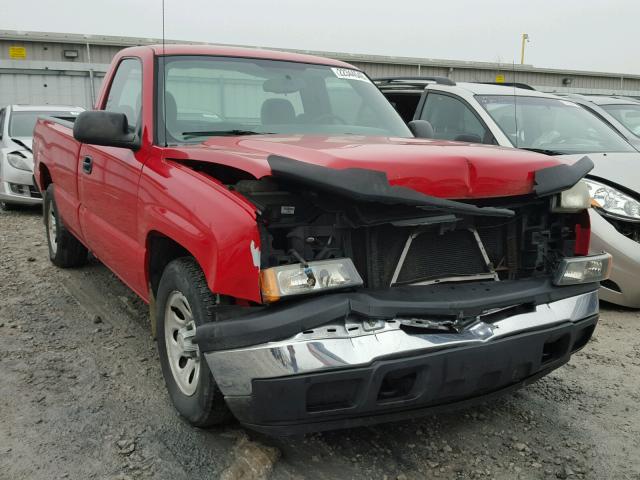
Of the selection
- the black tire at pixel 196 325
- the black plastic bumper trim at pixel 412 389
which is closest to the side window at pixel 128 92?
the black tire at pixel 196 325

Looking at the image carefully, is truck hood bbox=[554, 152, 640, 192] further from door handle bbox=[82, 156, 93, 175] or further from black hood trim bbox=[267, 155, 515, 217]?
door handle bbox=[82, 156, 93, 175]

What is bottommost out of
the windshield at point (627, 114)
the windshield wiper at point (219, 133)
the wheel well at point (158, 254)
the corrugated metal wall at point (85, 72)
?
the wheel well at point (158, 254)

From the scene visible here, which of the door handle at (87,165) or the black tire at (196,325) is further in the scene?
the door handle at (87,165)

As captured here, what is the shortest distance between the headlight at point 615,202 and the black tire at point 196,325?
10.9ft

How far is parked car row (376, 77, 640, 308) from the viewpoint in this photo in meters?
4.63

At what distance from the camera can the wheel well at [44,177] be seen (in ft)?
18.5

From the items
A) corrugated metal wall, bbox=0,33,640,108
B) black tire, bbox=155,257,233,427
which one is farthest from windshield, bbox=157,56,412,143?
corrugated metal wall, bbox=0,33,640,108

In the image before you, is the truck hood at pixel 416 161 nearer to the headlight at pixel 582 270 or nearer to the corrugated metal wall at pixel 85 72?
the headlight at pixel 582 270

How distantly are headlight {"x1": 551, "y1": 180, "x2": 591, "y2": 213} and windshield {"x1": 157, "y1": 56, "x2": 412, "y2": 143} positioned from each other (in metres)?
1.31

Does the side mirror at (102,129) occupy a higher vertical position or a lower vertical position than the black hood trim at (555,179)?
higher

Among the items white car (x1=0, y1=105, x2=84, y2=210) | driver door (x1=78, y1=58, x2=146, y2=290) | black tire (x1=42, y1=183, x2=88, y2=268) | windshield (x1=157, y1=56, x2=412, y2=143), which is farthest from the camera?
white car (x1=0, y1=105, x2=84, y2=210)

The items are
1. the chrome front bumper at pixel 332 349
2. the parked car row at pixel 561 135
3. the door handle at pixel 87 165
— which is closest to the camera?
the chrome front bumper at pixel 332 349

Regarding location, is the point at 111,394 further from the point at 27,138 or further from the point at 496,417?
the point at 27,138

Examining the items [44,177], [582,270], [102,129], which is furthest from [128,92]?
[582,270]
